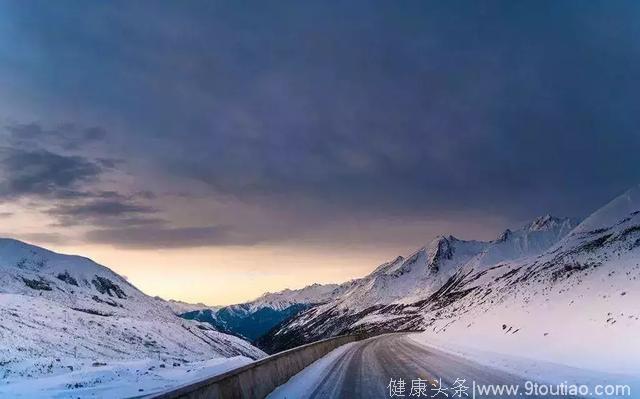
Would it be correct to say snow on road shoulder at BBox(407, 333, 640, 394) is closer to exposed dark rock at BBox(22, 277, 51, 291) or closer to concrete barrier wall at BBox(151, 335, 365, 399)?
concrete barrier wall at BBox(151, 335, 365, 399)

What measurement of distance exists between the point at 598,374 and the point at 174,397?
13.0m

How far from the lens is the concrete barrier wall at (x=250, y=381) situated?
9.74m

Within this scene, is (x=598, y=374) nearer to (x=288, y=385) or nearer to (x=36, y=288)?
(x=288, y=385)

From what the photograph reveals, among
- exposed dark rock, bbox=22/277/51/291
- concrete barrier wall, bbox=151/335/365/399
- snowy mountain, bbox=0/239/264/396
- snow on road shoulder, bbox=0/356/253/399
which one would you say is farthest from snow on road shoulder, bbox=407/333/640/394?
exposed dark rock, bbox=22/277/51/291

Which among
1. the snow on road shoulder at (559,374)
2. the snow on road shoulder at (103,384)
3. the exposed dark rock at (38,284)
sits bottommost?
the snow on road shoulder at (103,384)

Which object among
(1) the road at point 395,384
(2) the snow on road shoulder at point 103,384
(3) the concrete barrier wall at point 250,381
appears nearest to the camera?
(3) the concrete barrier wall at point 250,381

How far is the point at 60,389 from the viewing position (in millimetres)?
20844

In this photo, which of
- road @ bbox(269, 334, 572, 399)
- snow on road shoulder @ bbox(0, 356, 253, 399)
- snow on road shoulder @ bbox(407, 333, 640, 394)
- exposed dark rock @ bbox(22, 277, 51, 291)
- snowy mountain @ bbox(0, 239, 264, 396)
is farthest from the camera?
exposed dark rock @ bbox(22, 277, 51, 291)

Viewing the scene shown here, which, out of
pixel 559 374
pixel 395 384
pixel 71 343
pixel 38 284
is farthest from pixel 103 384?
pixel 38 284

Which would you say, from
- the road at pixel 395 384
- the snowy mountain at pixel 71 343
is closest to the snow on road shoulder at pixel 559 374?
the road at pixel 395 384

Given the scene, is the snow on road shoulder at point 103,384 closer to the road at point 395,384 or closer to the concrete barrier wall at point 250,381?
the concrete barrier wall at point 250,381

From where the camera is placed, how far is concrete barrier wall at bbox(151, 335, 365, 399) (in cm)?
974

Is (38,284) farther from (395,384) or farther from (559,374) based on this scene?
(559,374)

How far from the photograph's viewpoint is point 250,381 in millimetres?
14133
